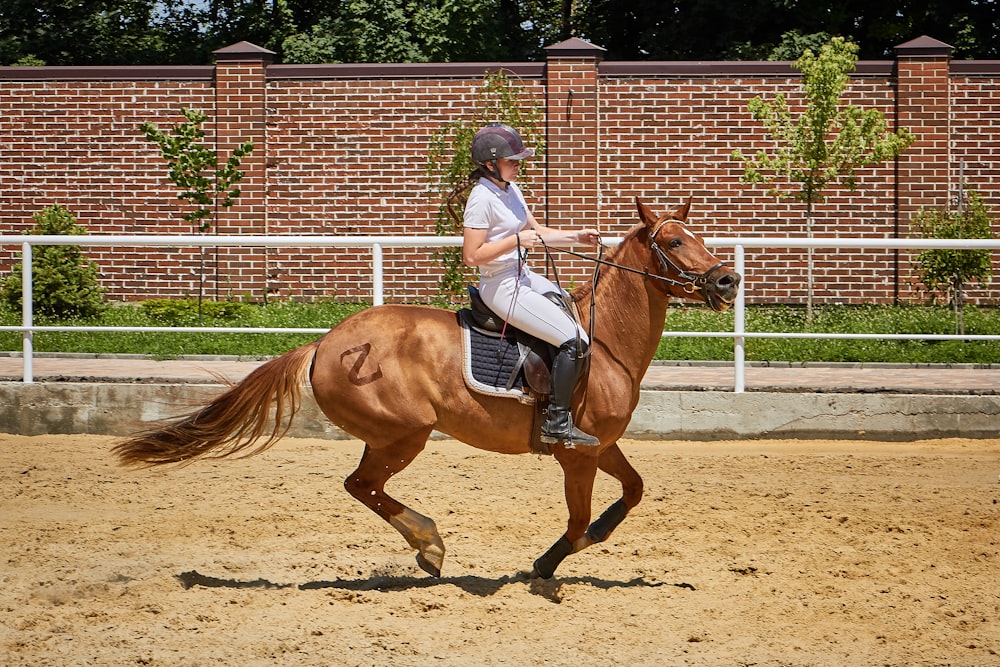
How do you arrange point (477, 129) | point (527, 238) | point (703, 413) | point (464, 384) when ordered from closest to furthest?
point (527, 238)
point (464, 384)
point (703, 413)
point (477, 129)

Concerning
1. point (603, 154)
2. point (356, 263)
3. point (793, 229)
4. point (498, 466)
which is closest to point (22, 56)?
point (356, 263)

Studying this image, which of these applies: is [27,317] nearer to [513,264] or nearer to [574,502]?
[513,264]

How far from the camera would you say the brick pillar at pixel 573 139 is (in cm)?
1942

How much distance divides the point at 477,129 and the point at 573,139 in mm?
1654

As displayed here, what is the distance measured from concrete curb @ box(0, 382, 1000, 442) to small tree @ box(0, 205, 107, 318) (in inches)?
198

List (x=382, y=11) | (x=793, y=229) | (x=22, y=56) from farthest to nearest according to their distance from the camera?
(x=22, y=56), (x=382, y=11), (x=793, y=229)

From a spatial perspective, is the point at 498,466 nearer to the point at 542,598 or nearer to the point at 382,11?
the point at 542,598

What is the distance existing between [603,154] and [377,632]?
14850mm

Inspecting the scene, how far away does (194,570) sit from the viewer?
6754mm

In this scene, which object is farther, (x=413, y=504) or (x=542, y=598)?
(x=413, y=504)

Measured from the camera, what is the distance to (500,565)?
6914mm

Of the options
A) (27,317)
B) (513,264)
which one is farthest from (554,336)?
(27,317)

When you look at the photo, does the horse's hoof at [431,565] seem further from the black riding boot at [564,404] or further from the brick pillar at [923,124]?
the brick pillar at [923,124]

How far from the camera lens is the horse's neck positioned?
6.44 metres
